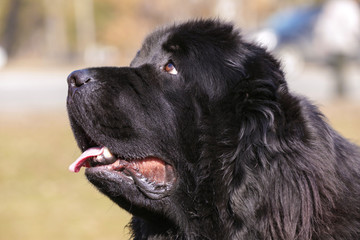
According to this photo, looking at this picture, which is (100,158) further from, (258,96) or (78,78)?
(258,96)

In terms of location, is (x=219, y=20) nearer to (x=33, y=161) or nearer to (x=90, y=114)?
(x=90, y=114)

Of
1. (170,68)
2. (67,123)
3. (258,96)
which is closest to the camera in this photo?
(258,96)

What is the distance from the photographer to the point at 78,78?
9.88ft

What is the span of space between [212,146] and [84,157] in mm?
668

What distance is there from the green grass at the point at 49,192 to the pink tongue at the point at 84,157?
2.17 ft

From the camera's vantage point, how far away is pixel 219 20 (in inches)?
131

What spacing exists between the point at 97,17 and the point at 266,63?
1713 inches

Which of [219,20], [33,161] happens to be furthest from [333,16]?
[219,20]

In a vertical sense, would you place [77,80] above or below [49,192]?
below

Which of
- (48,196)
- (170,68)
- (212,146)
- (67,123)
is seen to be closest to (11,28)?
(67,123)

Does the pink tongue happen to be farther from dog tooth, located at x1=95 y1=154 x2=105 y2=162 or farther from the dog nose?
the dog nose

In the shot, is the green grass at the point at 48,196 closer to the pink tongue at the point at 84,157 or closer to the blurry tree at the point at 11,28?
the pink tongue at the point at 84,157

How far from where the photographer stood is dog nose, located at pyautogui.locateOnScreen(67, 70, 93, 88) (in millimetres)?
3004

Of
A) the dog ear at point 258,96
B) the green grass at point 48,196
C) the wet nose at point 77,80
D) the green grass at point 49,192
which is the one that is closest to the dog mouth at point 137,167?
the wet nose at point 77,80
